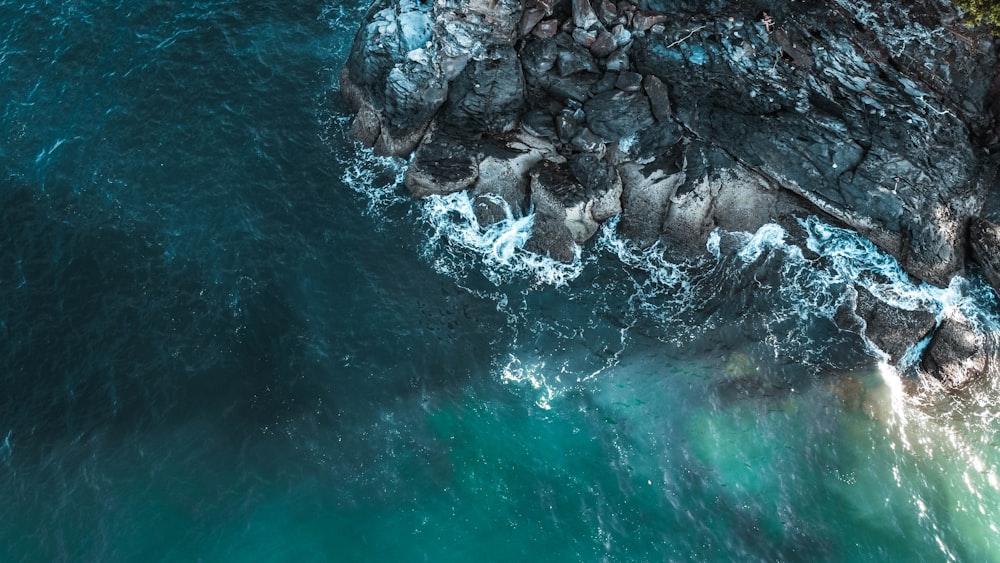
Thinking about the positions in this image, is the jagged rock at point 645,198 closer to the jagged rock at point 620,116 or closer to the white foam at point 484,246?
the jagged rock at point 620,116

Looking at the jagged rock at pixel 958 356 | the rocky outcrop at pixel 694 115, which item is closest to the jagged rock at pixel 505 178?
the rocky outcrop at pixel 694 115

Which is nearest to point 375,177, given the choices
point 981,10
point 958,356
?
point 981,10

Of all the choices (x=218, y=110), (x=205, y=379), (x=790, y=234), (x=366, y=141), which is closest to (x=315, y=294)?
(x=205, y=379)

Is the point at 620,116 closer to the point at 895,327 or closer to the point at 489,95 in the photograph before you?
the point at 489,95

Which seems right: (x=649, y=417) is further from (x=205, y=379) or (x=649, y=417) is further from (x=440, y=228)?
(x=205, y=379)

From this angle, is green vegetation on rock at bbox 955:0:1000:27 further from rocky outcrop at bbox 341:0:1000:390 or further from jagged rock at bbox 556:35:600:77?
jagged rock at bbox 556:35:600:77

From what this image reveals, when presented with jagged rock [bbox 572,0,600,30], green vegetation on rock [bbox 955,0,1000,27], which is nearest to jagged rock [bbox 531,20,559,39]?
jagged rock [bbox 572,0,600,30]

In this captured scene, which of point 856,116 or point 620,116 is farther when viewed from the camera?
point 620,116
